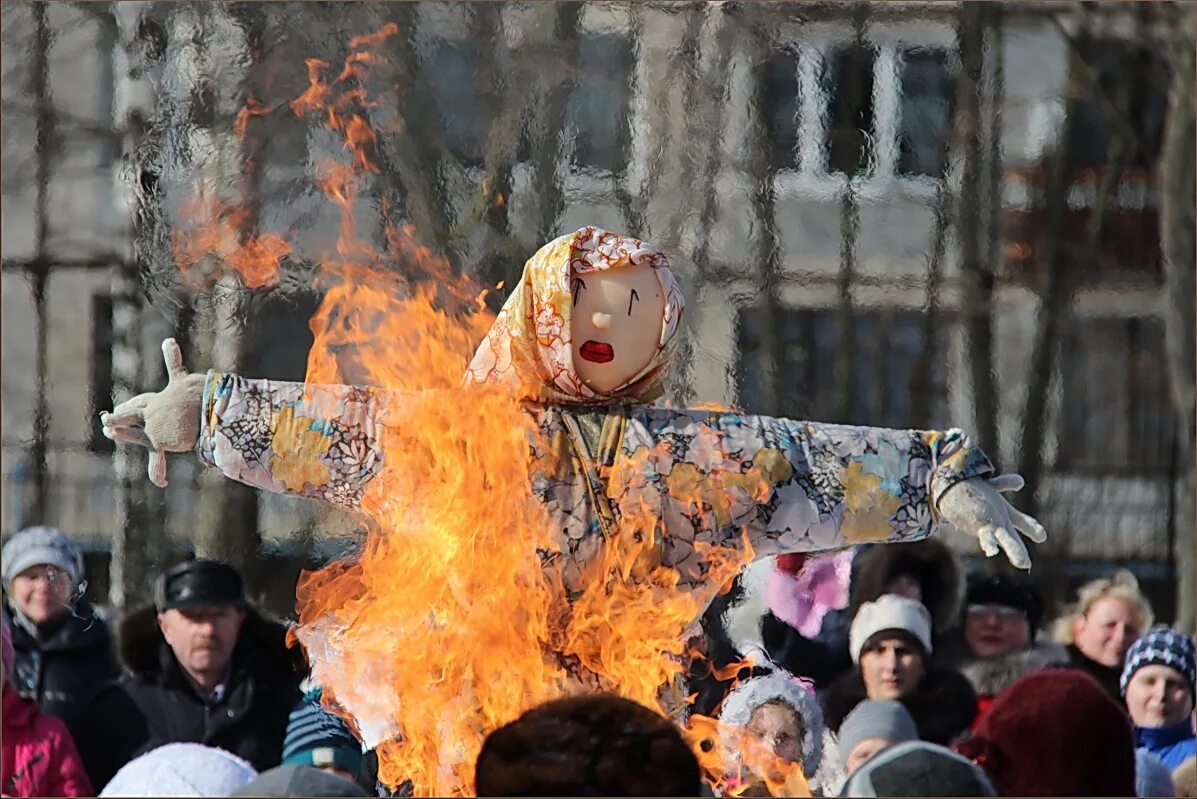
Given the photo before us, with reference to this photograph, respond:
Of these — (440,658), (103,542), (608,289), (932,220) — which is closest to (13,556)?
(103,542)

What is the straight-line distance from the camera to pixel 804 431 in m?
2.43

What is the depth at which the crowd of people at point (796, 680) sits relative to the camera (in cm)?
254

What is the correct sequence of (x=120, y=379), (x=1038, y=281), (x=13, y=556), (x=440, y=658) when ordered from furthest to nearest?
(x=1038, y=281)
(x=120, y=379)
(x=13, y=556)
(x=440, y=658)

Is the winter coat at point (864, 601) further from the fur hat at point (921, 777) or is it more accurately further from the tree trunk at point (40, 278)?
the tree trunk at point (40, 278)

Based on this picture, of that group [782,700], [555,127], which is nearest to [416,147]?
[555,127]

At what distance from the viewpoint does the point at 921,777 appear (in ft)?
6.06

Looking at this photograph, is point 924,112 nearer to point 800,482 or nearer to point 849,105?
point 849,105

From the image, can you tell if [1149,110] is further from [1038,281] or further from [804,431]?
[804,431]

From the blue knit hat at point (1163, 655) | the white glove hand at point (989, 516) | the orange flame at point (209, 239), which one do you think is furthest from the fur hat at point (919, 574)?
the orange flame at point (209, 239)

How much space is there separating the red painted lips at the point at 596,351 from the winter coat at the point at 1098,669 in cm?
190

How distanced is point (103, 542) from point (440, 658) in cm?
258

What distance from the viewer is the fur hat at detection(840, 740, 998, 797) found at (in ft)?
6.06

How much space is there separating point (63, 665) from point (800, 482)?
1818 mm

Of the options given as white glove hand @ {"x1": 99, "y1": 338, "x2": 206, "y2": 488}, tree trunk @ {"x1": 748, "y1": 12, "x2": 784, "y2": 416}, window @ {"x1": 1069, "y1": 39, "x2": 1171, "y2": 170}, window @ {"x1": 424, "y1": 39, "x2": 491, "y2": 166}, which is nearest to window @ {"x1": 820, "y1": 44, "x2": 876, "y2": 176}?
tree trunk @ {"x1": 748, "y1": 12, "x2": 784, "y2": 416}
